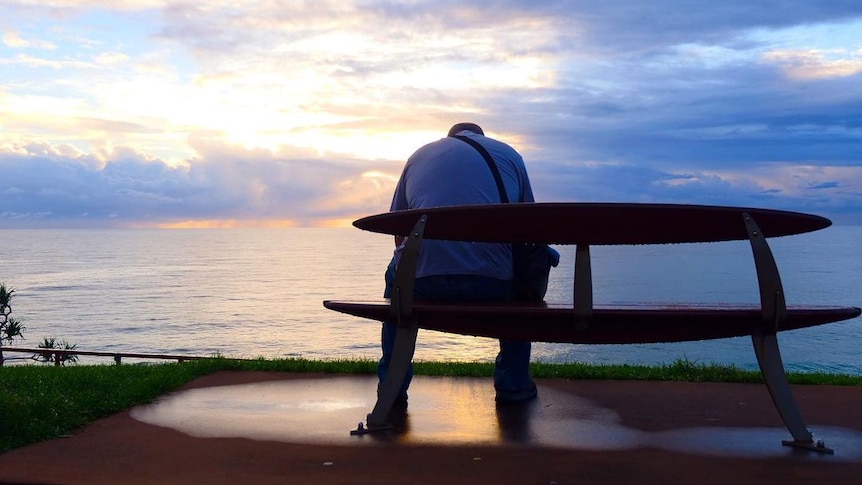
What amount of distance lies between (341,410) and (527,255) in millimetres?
1582

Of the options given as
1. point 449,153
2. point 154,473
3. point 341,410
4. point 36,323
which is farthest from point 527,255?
point 36,323

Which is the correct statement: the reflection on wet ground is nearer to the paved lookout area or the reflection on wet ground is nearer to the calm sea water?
the paved lookout area

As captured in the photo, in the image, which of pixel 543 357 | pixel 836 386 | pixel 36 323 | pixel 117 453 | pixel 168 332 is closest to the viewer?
pixel 117 453

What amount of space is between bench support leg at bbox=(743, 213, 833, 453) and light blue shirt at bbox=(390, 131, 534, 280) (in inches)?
61.3

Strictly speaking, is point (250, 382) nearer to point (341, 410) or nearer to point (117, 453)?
point (341, 410)

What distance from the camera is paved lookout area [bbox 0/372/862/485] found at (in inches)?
149

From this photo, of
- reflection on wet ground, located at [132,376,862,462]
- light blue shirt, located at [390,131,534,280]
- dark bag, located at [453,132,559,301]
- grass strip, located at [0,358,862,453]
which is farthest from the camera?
dark bag, located at [453,132,559,301]

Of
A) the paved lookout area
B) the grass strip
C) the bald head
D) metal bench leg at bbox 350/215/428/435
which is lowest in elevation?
the paved lookout area

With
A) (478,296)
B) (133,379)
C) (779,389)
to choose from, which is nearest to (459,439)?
(478,296)

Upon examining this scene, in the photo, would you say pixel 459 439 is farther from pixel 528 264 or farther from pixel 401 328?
pixel 528 264

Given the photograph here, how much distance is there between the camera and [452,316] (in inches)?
174

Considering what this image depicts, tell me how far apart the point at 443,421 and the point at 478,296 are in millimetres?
797

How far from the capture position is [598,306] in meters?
4.58

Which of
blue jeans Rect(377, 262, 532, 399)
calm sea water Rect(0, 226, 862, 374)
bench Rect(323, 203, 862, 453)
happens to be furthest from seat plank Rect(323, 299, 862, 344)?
calm sea water Rect(0, 226, 862, 374)
